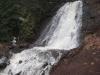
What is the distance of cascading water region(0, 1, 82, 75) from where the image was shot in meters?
21.5

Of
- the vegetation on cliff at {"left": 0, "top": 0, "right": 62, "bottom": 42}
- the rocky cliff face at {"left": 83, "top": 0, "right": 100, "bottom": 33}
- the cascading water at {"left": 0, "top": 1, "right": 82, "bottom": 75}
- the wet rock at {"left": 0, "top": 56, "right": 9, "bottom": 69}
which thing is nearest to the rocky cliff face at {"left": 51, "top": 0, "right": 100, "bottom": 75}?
the rocky cliff face at {"left": 83, "top": 0, "right": 100, "bottom": 33}

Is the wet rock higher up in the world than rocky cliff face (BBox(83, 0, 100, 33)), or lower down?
lower down

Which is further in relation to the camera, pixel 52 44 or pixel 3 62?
pixel 52 44

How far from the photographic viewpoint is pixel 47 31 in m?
27.5

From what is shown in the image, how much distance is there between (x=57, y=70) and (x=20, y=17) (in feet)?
27.4

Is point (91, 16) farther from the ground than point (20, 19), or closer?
farther from the ground

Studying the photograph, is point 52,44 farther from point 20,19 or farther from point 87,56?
point 87,56

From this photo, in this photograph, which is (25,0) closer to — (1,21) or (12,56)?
(1,21)

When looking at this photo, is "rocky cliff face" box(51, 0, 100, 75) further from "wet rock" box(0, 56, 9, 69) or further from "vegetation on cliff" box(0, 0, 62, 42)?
"vegetation on cliff" box(0, 0, 62, 42)

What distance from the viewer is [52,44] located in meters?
25.6

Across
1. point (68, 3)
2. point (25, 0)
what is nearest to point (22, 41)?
point (25, 0)

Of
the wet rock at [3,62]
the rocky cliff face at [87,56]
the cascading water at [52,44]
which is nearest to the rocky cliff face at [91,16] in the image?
the rocky cliff face at [87,56]

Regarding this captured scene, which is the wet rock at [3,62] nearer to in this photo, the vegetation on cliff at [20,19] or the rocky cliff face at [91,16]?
the vegetation on cliff at [20,19]

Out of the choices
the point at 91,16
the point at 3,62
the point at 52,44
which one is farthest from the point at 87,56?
the point at 3,62
